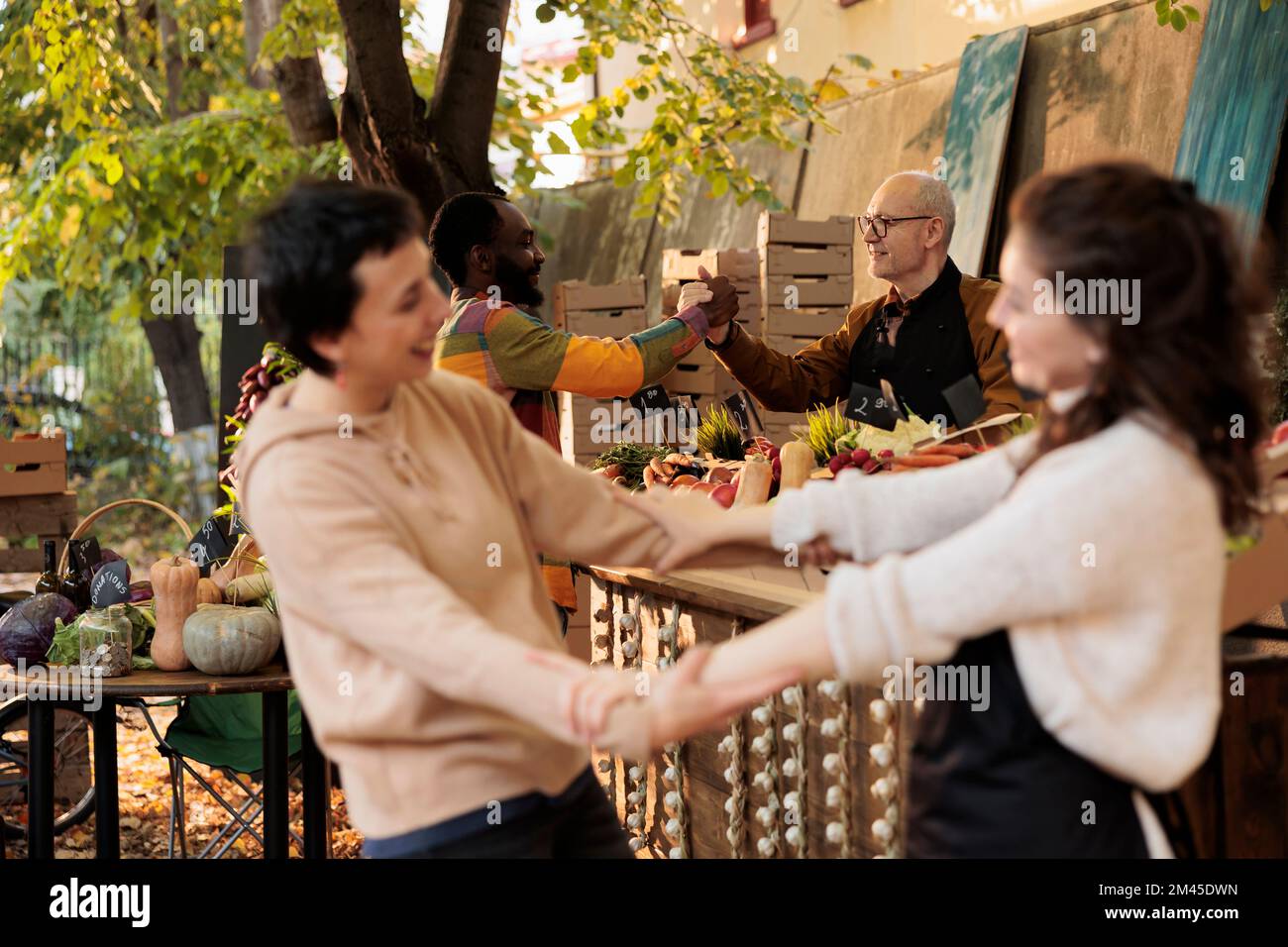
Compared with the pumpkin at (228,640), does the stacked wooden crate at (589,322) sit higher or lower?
higher

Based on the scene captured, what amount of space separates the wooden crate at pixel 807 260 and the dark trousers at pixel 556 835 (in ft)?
14.1

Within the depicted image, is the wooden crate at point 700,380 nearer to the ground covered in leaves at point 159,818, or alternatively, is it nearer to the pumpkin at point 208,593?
the ground covered in leaves at point 159,818

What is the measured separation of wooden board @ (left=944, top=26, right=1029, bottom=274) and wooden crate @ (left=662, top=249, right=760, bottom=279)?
1511mm

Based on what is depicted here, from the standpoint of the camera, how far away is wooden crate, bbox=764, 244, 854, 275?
20.2 feet

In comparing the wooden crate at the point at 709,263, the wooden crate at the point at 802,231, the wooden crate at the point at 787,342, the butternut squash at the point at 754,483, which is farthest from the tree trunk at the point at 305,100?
the butternut squash at the point at 754,483

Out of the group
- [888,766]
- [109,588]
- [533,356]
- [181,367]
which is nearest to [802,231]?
[533,356]

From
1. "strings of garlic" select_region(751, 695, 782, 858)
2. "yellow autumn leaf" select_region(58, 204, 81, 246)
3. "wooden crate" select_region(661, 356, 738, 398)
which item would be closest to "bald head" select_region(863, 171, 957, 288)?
"strings of garlic" select_region(751, 695, 782, 858)

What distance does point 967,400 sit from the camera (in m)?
4.17

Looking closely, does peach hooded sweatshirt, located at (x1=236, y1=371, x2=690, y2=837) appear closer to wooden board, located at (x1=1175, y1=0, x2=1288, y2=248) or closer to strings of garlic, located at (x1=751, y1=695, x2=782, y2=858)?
strings of garlic, located at (x1=751, y1=695, x2=782, y2=858)

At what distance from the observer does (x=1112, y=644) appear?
5.46ft

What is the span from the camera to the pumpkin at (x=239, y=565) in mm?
4070
